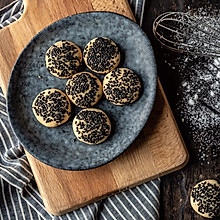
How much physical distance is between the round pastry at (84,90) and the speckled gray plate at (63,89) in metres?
0.06

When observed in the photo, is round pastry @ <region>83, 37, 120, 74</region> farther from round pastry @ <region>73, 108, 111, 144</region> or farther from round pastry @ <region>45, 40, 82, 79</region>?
round pastry @ <region>73, 108, 111, 144</region>

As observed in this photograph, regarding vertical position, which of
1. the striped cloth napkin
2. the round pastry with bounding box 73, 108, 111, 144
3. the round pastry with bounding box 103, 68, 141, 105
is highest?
the round pastry with bounding box 103, 68, 141, 105

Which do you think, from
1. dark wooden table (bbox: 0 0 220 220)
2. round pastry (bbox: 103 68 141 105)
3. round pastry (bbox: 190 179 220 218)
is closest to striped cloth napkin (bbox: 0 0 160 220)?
dark wooden table (bbox: 0 0 220 220)

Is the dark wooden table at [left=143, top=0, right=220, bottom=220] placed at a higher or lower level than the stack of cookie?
lower

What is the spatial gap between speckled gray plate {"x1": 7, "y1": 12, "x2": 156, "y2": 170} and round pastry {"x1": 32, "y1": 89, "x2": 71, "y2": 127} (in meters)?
0.05

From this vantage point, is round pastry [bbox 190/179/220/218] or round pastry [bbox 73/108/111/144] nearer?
round pastry [bbox 73/108/111/144]

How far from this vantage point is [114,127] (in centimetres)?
156

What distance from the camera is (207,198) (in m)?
1.63

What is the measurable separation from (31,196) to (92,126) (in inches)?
20.5

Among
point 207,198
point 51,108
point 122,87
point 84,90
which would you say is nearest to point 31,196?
point 51,108

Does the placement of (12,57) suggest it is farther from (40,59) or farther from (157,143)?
(157,143)

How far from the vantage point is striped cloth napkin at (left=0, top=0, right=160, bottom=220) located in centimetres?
167

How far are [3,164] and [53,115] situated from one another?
423 millimetres

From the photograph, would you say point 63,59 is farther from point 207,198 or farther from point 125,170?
Result: point 207,198
